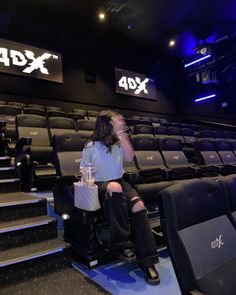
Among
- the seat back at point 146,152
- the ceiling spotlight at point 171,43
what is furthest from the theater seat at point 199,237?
the ceiling spotlight at point 171,43

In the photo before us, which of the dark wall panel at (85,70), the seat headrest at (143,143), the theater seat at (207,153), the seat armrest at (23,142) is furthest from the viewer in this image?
the dark wall panel at (85,70)

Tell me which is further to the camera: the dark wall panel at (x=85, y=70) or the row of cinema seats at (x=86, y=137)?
the dark wall panel at (x=85, y=70)

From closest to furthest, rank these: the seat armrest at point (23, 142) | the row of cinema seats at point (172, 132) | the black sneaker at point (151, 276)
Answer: the black sneaker at point (151, 276) < the seat armrest at point (23, 142) < the row of cinema seats at point (172, 132)

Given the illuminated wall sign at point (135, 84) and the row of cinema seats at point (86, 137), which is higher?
the illuminated wall sign at point (135, 84)

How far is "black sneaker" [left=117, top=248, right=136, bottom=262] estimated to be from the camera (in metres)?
1.82

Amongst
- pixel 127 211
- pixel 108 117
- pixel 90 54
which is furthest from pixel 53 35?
pixel 127 211

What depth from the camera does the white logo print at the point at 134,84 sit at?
28.3ft

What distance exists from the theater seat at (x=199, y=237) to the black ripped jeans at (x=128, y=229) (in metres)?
0.64

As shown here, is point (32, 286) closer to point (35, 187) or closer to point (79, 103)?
point (35, 187)

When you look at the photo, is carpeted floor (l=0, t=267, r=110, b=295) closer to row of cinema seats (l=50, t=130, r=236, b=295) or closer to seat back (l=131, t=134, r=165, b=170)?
row of cinema seats (l=50, t=130, r=236, b=295)

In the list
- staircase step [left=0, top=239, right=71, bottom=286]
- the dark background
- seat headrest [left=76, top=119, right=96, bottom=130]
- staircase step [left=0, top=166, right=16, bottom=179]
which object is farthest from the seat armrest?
the dark background

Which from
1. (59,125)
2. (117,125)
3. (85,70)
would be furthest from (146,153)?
(85,70)

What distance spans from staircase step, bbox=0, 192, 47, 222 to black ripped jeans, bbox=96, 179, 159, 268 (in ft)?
2.28

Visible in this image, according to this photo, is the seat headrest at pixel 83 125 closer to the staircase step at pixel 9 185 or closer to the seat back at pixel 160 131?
the seat back at pixel 160 131
